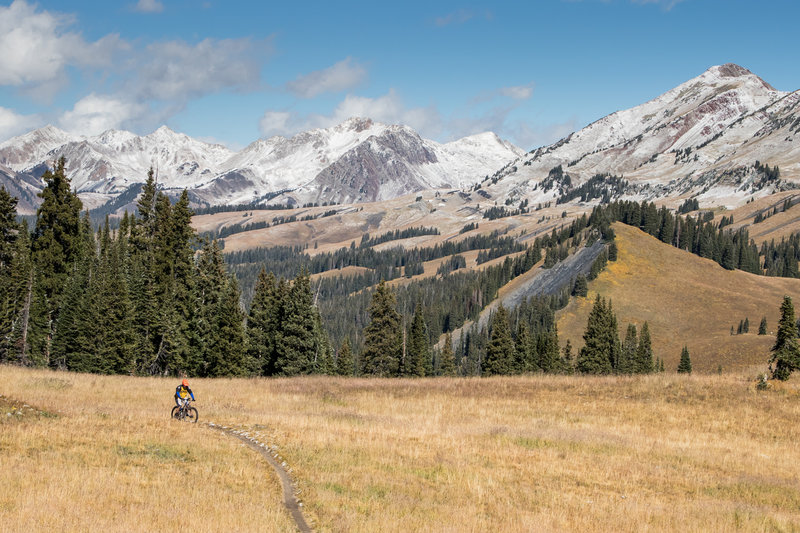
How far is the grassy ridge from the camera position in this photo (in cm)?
11944

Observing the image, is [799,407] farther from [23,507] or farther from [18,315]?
[18,315]

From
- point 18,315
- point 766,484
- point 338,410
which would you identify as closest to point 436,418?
point 338,410

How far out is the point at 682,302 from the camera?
466 ft

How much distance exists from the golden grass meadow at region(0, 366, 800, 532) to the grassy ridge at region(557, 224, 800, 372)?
8594 centimetres

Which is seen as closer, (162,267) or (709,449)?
(709,449)

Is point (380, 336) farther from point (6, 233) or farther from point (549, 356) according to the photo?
point (6, 233)

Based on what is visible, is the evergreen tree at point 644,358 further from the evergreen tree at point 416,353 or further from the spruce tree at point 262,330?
the spruce tree at point 262,330

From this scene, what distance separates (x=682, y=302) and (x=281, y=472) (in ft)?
459

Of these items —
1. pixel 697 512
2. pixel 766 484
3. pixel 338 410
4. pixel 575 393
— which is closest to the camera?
pixel 697 512

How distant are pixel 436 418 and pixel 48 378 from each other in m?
24.9

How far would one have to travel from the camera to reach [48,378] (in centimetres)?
3906

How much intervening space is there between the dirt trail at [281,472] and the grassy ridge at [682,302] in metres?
107

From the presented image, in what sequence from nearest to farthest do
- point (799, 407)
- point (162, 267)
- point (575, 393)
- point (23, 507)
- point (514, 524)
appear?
point (23, 507), point (514, 524), point (799, 407), point (575, 393), point (162, 267)

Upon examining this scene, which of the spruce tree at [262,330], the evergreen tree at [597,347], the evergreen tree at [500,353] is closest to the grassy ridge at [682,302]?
the evergreen tree at [597,347]
